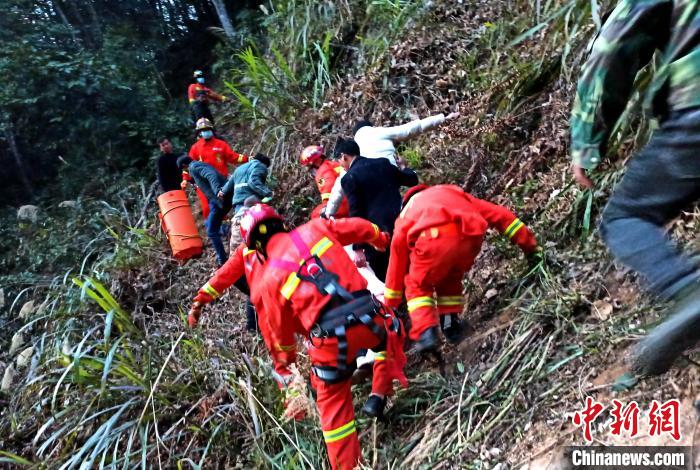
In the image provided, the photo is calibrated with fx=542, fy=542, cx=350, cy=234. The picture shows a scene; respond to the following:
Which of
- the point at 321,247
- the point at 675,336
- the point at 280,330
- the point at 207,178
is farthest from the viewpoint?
the point at 207,178

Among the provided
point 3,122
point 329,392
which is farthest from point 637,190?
point 3,122

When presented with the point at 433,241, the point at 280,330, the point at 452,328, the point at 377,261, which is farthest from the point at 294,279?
the point at 377,261

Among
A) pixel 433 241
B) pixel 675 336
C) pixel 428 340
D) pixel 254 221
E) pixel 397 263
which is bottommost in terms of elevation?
pixel 428 340

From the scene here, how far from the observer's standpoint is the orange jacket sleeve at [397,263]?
3.32 metres

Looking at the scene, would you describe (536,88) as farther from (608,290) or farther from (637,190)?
(637,190)

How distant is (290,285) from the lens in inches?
120

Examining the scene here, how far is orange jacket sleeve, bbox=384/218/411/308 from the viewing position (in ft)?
10.9

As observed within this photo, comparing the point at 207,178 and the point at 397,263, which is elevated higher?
the point at 397,263

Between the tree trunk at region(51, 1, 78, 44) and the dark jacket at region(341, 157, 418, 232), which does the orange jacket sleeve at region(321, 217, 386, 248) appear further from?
the tree trunk at region(51, 1, 78, 44)

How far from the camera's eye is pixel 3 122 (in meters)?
9.88

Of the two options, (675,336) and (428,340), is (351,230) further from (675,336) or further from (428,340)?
(675,336)

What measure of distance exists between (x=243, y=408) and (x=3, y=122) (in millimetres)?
8946

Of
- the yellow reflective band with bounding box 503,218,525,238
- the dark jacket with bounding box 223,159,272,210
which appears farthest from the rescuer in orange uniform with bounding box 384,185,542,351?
the dark jacket with bounding box 223,159,272,210

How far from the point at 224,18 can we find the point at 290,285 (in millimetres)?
9750
